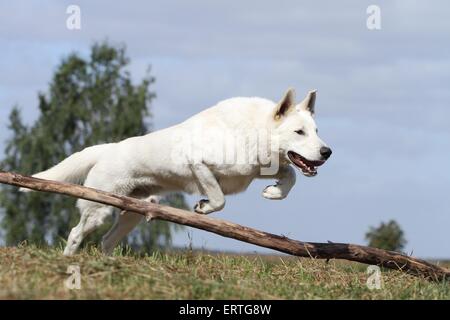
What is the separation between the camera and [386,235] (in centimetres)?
2245

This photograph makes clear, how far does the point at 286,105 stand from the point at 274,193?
992 millimetres

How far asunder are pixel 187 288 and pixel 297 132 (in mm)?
3592

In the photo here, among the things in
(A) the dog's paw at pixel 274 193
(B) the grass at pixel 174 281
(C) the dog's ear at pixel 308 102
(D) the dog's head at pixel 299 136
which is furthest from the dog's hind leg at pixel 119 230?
(C) the dog's ear at pixel 308 102

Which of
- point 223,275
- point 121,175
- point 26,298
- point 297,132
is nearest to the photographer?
point 26,298

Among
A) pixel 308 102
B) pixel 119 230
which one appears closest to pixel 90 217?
pixel 119 230

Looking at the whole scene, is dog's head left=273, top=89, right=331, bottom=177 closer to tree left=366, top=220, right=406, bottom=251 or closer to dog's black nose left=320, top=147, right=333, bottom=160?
dog's black nose left=320, top=147, right=333, bottom=160

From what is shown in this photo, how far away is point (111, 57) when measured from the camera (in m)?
39.5

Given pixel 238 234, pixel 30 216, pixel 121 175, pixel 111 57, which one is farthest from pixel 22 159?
pixel 238 234

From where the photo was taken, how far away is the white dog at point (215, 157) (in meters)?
10.0

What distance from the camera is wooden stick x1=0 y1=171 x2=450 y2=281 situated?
8664mm

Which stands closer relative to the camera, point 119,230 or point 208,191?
point 208,191

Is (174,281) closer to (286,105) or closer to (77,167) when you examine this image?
(286,105)
